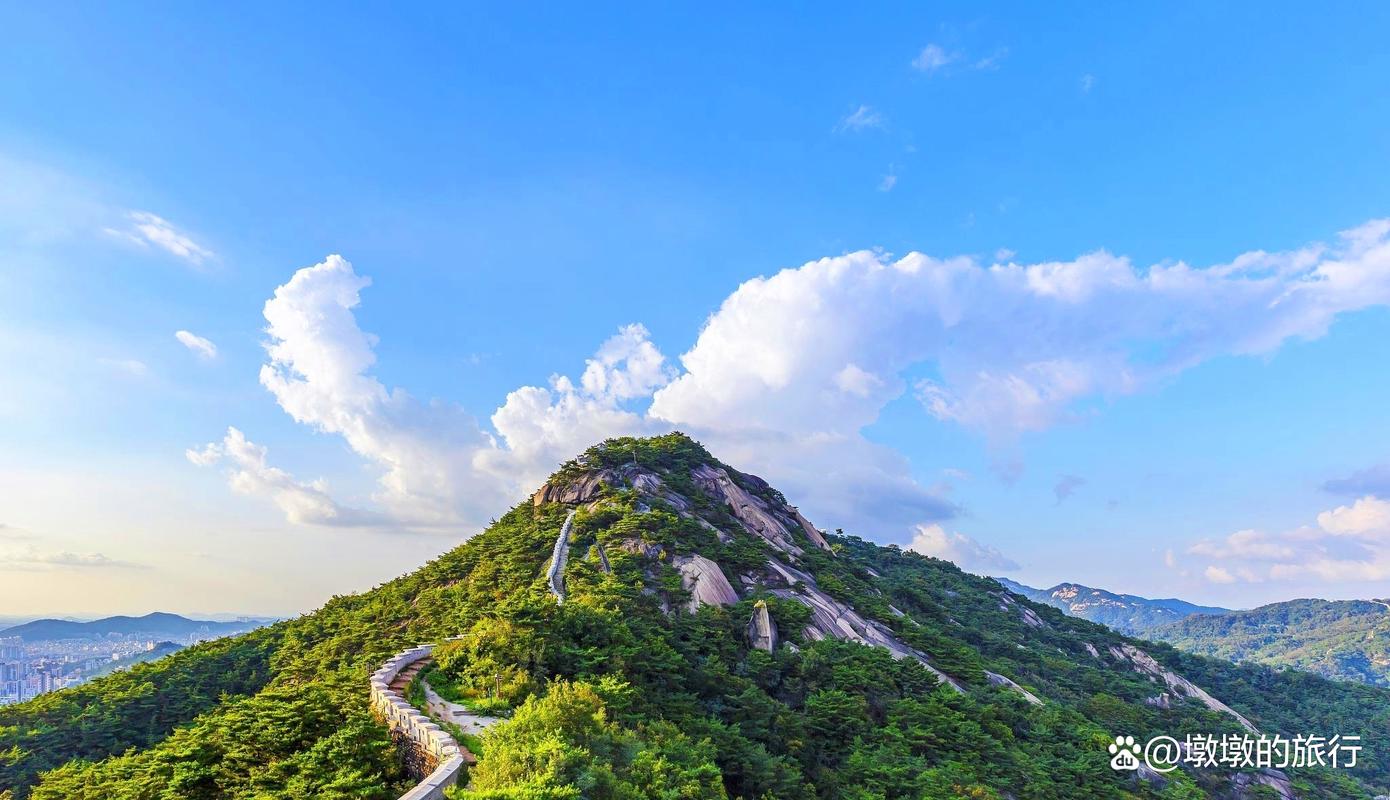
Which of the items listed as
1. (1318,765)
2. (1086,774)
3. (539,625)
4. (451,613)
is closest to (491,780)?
(539,625)

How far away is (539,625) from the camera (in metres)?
23.6

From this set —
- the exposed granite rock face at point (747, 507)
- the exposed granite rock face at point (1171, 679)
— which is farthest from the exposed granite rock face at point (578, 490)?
the exposed granite rock face at point (1171, 679)

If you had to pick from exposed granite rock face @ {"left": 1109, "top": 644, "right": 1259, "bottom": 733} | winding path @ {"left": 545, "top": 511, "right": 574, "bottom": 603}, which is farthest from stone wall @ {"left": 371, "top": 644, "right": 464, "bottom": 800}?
exposed granite rock face @ {"left": 1109, "top": 644, "right": 1259, "bottom": 733}

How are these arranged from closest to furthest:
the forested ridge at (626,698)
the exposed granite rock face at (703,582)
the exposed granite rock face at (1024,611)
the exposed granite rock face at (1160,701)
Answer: the forested ridge at (626,698)
the exposed granite rock face at (703,582)
the exposed granite rock face at (1160,701)
the exposed granite rock face at (1024,611)

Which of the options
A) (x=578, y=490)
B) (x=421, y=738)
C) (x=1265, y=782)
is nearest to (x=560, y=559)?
(x=578, y=490)

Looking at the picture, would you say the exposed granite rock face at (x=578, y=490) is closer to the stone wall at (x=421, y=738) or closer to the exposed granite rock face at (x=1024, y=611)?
the stone wall at (x=421, y=738)

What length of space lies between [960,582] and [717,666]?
2770 inches

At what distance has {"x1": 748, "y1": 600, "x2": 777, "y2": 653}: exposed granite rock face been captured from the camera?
37031 millimetres

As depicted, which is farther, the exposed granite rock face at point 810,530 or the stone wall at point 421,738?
the exposed granite rock face at point 810,530

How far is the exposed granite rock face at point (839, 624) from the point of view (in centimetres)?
4088

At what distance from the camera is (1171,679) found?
225 ft

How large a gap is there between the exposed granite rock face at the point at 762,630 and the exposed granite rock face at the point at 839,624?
9.47 ft

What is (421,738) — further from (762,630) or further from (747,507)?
(747,507)

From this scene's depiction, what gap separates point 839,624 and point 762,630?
732 cm
